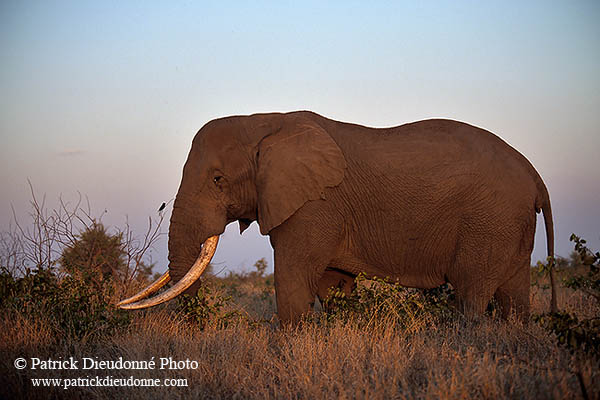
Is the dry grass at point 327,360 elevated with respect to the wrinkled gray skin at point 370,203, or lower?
lower

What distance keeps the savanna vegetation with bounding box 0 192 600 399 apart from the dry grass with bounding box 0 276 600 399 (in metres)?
0.02

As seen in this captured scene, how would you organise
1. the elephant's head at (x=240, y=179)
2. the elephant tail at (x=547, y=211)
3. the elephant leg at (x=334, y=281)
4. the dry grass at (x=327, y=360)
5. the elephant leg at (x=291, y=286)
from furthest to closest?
the elephant leg at (x=334, y=281), the elephant tail at (x=547, y=211), the elephant's head at (x=240, y=179), the elephant leg at (x=291, y=286), the dry grass at (x=327, y=360)

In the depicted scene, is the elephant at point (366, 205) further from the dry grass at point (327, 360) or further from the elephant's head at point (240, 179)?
the dry grass at point (327, 360)

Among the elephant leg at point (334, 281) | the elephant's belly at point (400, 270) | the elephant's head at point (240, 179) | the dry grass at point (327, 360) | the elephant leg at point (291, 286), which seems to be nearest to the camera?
the dry grass at point (327, 360)

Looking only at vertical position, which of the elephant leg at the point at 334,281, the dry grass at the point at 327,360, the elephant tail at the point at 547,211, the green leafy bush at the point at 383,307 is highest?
the elephant tail at the point at 547,211

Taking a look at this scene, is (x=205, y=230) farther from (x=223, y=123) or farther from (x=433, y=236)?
(x=433, y=236)

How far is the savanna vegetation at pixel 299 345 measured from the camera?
185 inches

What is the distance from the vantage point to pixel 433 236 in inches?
293

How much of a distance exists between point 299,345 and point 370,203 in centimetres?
224

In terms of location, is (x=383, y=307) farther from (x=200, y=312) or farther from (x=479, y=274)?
(x=200, y=312)

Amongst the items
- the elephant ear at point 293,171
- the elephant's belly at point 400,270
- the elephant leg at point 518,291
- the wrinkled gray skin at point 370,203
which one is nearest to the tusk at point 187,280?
the wrinkled gray skin at point 370,203

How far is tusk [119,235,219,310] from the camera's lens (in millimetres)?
6973

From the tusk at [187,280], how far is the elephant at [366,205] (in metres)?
0.02

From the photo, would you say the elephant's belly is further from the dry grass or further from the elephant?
the dry grass
